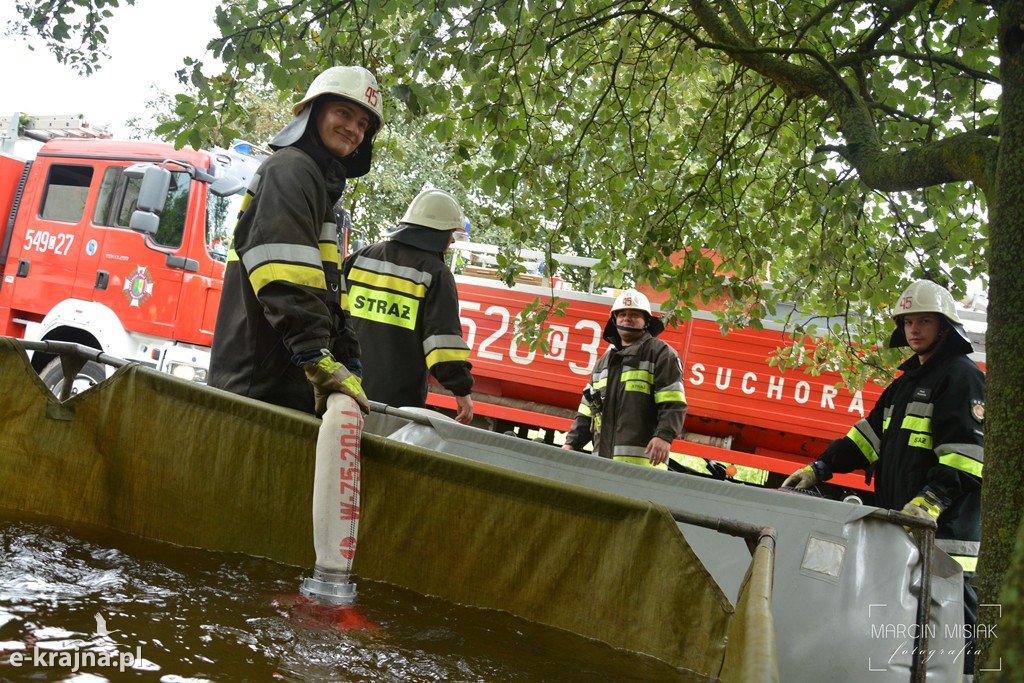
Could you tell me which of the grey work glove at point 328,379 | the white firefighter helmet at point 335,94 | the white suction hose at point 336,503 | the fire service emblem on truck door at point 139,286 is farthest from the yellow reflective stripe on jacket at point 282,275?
the fire service emblem on truck door at point 139,286

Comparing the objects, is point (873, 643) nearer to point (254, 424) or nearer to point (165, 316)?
point (254, 424)

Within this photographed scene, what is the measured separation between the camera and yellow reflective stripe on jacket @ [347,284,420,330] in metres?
4.29

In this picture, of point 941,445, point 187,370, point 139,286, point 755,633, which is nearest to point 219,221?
point 139,286

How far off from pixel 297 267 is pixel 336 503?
2.43 feet

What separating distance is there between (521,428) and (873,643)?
6.37 m

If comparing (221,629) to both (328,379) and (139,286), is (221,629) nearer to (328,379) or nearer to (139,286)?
(328,379)

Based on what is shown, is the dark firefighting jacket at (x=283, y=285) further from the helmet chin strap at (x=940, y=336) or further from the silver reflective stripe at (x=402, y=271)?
the helmet chin strap at (x=940, y=336)

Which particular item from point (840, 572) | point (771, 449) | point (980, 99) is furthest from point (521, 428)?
point (840, 572)

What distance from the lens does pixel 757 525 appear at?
99.8 inches

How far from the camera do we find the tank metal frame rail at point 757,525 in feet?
7.70

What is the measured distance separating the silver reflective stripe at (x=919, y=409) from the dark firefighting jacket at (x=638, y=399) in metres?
1.75

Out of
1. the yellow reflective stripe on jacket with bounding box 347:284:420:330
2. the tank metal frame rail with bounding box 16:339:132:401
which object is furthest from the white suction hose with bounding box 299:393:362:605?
the yellow reflective stripe on jacket with bounding box 347:284:420:330

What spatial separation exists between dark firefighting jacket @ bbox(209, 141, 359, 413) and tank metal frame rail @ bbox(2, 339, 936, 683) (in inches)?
17.8

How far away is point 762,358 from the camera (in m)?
7.89
